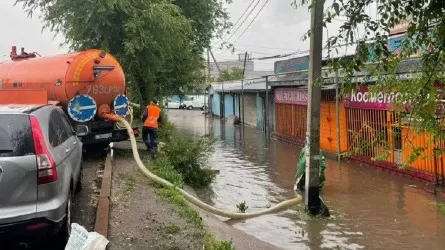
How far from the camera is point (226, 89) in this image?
39.2 meters

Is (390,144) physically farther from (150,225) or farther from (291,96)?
(291,96)

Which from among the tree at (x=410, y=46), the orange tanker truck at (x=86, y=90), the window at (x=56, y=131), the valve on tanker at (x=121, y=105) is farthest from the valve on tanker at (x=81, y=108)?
the tree at (x=410, y=46)

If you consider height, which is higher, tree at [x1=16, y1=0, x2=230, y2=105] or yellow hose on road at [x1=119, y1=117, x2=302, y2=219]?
tree at [x1=16, y1=0, x2=230, y2=105]

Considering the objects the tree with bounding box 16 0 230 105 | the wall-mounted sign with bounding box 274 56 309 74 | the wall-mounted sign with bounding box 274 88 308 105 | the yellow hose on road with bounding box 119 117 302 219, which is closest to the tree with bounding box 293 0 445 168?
the yellow hose on road with bounding box 119 117 302 219

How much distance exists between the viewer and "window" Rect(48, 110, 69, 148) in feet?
17.4

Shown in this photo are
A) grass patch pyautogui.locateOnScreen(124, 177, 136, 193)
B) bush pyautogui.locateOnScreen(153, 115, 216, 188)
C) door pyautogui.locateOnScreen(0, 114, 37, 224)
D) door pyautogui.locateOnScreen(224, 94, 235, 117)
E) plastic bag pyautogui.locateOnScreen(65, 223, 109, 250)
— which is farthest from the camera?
door pyautogui.locateOnScreen(224, 94, 235, 117)

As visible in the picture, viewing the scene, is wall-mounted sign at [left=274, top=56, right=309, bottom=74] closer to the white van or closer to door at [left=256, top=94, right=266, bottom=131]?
door at [left=256, top=94, right=266, bottom=131]

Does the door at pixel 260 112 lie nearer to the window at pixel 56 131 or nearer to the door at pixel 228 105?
the door at pixel 228 105

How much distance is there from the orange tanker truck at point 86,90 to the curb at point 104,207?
2.06 metres

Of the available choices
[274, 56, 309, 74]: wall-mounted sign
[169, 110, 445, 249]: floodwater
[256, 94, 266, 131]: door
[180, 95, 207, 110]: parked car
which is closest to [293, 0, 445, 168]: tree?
[169, 110, 445, 249]: floodwater

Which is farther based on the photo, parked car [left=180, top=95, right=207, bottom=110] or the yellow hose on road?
parked car [left=180, top=95, right=207, bottom=110]

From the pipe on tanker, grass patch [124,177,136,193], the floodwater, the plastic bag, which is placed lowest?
the floodwater

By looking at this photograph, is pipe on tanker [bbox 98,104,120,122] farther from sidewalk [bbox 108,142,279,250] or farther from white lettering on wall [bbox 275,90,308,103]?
white lettering on wall [bbox 275,90,308,103]

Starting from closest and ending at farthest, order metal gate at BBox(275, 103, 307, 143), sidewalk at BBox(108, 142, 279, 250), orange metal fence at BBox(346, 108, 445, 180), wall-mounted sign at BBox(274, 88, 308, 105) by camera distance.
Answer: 1. orange metal fence at BBox(346, 108, 445, 180)
2. sidewalk at BBox(108, 142, 279, 250)
3. wall-mounted sign at BBox(274, 88, 308, 105)
4. metal gate at BBox(275, 103, 307, 143)
